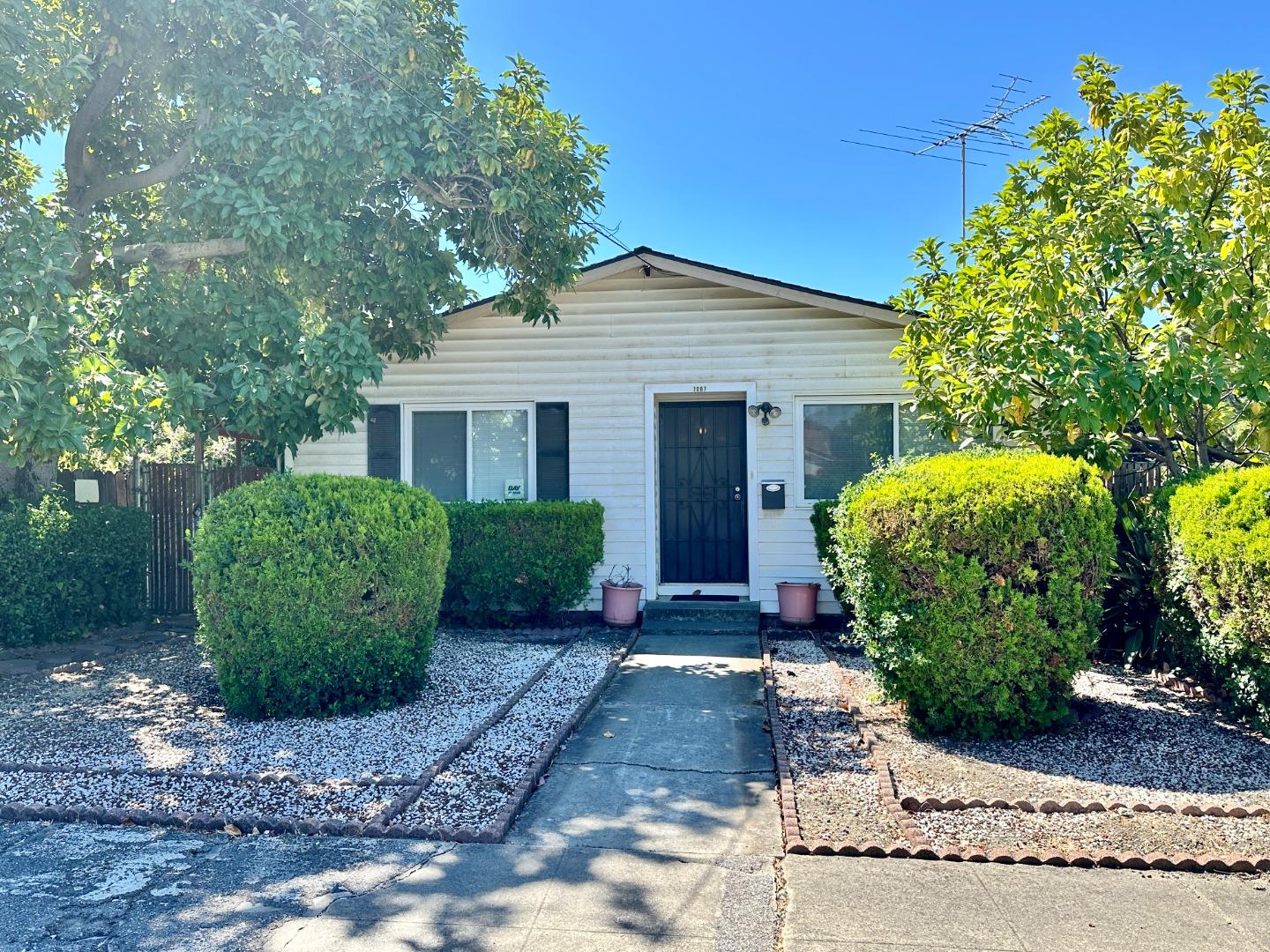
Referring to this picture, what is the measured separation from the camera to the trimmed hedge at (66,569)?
296 inches

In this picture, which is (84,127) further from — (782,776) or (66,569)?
(782,776)

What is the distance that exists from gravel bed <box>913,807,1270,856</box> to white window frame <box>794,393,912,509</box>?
507 centimetres

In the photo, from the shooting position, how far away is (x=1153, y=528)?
219 inches

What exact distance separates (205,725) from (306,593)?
105 centimetres

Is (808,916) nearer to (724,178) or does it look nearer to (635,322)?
(635,322)

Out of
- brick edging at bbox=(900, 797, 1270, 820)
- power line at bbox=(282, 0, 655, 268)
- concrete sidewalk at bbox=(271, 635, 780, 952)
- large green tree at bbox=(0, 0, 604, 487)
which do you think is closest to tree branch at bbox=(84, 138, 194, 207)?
large green tree at bbox=(0, 0, 604, 487)

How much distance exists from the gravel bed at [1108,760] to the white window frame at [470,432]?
465 cm

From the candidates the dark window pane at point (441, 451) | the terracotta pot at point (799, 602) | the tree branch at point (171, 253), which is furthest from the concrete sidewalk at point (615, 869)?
the tree branch at point (171, 253)

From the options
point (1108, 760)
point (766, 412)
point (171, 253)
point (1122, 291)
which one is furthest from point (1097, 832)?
point (171, 253)

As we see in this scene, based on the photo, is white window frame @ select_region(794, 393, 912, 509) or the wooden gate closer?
white window frame @ select_region(794, 393, 912, 509)

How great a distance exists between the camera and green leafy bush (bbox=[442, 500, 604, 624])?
322 inches

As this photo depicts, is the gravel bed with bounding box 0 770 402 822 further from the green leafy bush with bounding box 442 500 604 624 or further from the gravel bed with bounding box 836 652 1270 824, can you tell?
the green leafy bush with bounding box 442 500 604 624

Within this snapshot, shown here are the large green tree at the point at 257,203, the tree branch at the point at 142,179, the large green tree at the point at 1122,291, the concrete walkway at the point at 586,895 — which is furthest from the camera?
the tree branch at the point at 142,179

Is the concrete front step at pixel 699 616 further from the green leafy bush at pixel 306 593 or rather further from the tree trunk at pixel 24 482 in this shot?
the tree trunk at pixel 24 482
